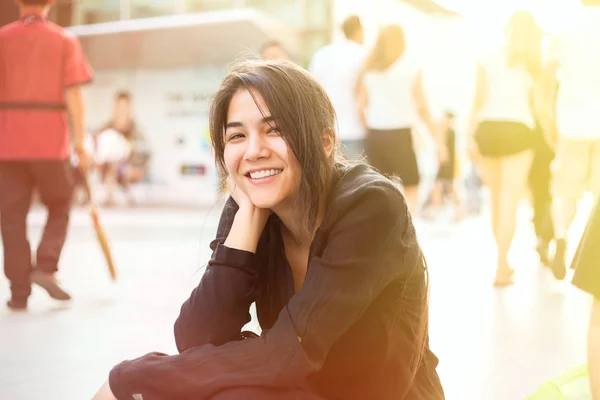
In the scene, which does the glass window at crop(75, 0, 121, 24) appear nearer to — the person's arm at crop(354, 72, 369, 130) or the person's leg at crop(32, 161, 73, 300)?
the person's arm at crop(354, 72, 369, 130)

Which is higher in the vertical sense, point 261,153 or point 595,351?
point 261,153

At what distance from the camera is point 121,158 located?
14.5 metres

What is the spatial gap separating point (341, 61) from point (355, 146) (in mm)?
611

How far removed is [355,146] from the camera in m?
5.31

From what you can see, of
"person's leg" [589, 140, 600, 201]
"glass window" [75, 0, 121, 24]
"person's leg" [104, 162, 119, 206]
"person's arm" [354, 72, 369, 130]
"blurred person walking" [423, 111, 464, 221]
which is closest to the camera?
"person's leg" [589, 140, 600, 201]

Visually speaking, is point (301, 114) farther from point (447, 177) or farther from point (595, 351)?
point (447, 177)

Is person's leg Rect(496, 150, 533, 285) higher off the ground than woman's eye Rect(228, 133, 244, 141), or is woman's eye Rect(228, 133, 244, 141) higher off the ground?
woman's eye Rect(228, 133, 244, 141)

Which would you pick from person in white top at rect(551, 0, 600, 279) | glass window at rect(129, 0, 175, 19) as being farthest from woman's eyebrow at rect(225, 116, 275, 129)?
glass window at rect(129, 0, 175, 19)

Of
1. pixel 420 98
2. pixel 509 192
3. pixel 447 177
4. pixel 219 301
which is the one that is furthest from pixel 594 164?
pixel 447 177

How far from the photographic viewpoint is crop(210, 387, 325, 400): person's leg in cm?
168

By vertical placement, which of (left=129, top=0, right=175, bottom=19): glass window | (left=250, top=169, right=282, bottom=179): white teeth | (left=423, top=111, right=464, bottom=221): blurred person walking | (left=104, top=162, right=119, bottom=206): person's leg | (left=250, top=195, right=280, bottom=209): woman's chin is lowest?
(left=104, top=162, right=119, bottom=206): person's leg

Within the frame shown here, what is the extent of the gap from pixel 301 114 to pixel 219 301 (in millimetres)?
496

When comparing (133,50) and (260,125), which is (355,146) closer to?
(260,125)

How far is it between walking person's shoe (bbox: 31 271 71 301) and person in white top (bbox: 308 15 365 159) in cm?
215
